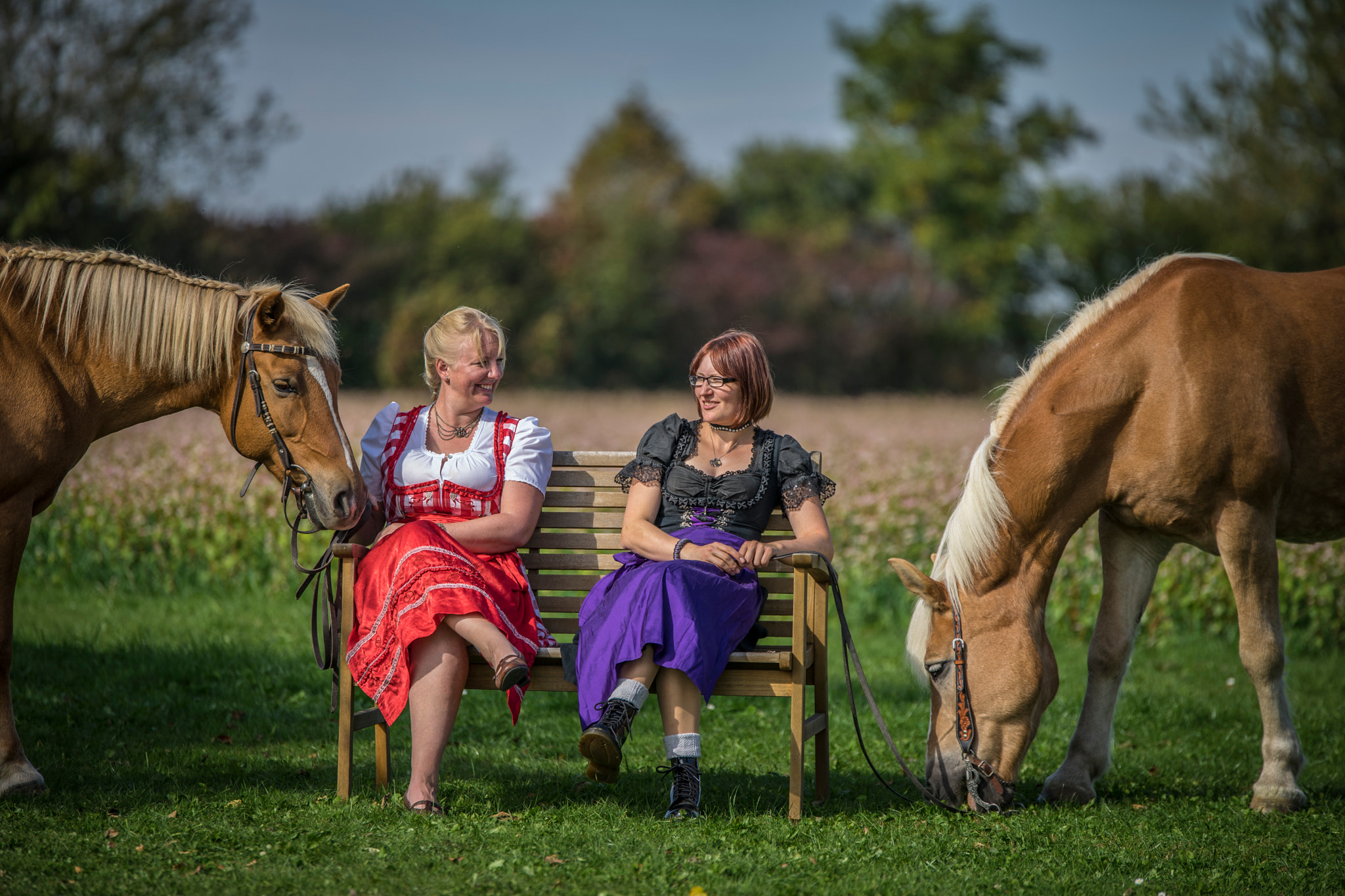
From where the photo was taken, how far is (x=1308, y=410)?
3.86m

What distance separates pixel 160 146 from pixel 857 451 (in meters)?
12.9

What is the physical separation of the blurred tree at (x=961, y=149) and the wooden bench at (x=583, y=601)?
26.7 metres

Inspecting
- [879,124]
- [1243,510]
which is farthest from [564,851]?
[879,124]

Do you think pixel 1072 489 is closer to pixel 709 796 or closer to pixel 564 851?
pixel 709 796

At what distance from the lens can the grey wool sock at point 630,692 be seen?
323 cm

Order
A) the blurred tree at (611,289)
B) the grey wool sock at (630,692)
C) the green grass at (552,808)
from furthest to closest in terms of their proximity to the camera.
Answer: the blurred tree at (611,289)
the grey wool sock at (630,692)
the green grass at (552,808)

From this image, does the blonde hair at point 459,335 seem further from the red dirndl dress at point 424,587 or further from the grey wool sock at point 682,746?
the grey wool sock at point 682,746

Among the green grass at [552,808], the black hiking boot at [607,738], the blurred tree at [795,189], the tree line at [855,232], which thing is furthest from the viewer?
the blurred tree at [795,189]

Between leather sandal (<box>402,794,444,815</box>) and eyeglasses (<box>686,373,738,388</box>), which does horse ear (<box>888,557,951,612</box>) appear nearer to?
eyeglasses (<box>686,373,738,388</box>)

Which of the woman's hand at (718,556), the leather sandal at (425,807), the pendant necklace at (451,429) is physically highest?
the pendant necklace at (451,429)

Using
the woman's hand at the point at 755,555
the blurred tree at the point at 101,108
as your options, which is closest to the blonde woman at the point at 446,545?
the woman's hand at the point at 755,555

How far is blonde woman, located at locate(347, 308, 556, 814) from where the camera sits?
133 inches

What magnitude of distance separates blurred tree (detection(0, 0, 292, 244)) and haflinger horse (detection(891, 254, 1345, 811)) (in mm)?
14347

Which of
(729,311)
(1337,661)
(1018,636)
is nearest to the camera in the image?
(1018,636)
